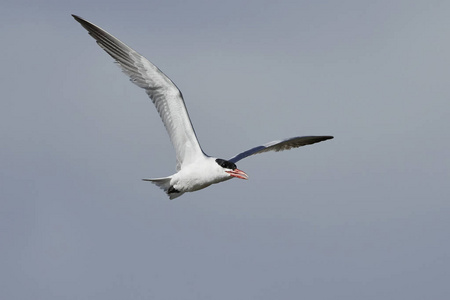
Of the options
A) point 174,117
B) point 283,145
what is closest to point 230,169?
point 174,117

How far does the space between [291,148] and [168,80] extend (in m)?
5.19

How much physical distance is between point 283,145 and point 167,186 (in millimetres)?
4149

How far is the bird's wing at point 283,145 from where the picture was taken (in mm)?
21125

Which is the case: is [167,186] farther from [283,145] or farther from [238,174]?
[283,145]

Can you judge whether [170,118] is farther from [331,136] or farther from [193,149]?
[331,136]

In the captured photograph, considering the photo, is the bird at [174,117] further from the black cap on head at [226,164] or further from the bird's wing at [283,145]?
the bird's wing at [283,145]

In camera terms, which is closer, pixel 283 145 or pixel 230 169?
pixel 230 169

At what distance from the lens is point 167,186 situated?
66.3ft

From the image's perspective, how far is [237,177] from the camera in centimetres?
1920

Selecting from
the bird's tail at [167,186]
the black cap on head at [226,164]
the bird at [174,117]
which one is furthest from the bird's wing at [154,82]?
the bird's tail at [167,186]

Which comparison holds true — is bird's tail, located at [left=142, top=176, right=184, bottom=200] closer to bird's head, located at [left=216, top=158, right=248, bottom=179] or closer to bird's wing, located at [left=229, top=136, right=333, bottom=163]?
bird's head, located at [left=216, top=158, right=248, bottom=179]

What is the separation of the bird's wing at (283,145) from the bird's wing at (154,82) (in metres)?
1.68

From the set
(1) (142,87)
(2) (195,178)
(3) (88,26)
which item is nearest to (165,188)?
(2) (195,178)

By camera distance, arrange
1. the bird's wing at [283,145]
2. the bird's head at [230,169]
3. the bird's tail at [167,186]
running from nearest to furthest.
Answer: the bird's head at [230,169], the bird's tail at [167,186], the bird's wing at [283,145]
